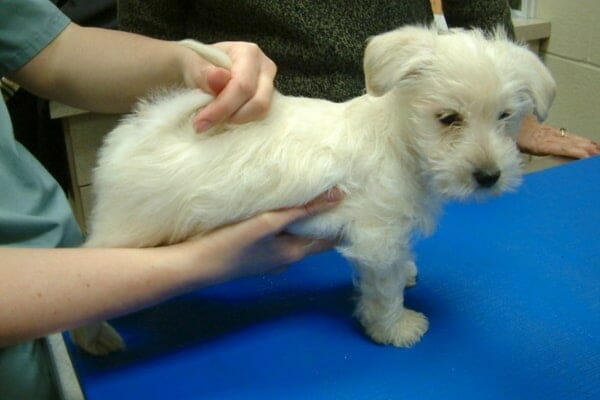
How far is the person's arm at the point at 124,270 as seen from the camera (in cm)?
61

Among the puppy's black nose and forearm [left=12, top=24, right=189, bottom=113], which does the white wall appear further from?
forearm [left=12, top=24, right=189, bottom=113]

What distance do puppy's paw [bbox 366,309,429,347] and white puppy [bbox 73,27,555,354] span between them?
7 centimetres

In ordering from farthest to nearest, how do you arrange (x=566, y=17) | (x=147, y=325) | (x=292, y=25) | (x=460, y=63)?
(x=566, y=17) → (x=292, y=25) → (x=147, y=325) → (x=460, y=63)

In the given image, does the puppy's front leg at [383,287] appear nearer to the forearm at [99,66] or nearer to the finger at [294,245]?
the finger at [294,245]

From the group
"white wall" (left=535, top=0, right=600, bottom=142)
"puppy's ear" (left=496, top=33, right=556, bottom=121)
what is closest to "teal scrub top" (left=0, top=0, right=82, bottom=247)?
"puppy's ear" (left=496, top=33, right=556, bottom=121)

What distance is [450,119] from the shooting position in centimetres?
70

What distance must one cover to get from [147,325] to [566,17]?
1.79 metres

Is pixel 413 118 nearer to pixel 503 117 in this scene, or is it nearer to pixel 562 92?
pixel 503 117

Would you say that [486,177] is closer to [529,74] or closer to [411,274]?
[529,74]

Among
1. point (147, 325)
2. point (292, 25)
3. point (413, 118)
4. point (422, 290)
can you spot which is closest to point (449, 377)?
point (422, 290)

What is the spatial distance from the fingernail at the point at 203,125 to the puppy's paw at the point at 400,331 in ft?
1.14

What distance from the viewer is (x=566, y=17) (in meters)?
1.99

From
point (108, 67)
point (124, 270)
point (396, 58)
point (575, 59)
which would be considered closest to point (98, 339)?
point (124, 270)

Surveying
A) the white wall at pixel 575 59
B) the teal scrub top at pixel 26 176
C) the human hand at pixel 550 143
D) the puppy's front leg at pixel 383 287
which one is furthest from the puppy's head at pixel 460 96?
the white wall at pixel 575 59
